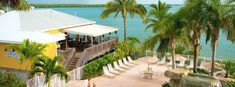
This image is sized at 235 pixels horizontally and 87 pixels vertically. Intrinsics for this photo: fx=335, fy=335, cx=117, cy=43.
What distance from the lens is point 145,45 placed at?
23703 millimetres

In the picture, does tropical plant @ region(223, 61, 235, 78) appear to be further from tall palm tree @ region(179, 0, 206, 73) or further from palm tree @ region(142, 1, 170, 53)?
palm tree @ region(142, 1, 170, 53)

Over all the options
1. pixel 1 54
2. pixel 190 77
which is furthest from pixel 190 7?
pixel 1 54

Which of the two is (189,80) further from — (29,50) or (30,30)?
(30,30)

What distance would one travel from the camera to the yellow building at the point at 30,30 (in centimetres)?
2259

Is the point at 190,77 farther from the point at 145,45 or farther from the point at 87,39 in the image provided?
the point at 87,39

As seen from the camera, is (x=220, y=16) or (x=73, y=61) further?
(x=73, y=61)

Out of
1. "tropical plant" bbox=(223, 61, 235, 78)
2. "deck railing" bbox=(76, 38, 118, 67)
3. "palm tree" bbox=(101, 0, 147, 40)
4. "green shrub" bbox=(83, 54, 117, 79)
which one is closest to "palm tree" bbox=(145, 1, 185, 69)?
"tropical plant" bbox=(223, 61, 235, 78)

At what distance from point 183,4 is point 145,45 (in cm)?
421

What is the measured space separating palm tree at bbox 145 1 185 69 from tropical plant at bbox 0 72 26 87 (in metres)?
9.03

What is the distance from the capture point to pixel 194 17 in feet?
65.3

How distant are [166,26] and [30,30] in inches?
409

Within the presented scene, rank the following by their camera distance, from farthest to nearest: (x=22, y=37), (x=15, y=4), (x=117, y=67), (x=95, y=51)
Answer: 1. (x=95, y=51)
2. (x=117, y=67)
3. (x=22, y=37)
4. (x=15, y=4)

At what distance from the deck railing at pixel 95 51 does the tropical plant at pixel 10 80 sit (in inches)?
213

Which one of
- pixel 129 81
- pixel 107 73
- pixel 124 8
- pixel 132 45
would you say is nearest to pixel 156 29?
pixel 129 81
